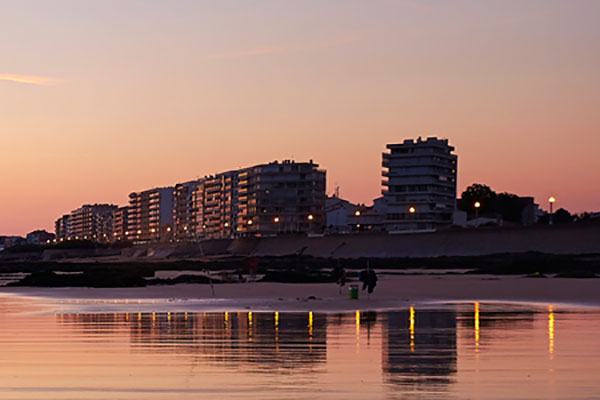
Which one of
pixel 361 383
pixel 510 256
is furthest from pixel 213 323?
pixel 510 256

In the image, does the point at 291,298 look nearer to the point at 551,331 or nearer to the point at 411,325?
the point at 411,325

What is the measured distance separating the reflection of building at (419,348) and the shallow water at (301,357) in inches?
1.2

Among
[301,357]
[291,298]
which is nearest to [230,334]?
[301,357]

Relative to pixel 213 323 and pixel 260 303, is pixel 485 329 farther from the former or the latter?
pixel 260 303

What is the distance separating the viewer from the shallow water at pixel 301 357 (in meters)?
13.7

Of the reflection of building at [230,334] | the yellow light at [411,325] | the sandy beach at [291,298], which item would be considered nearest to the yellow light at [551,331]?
the yellow light at [411,325]

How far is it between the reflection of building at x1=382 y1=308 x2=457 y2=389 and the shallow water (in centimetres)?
3

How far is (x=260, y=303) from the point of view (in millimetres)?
40406

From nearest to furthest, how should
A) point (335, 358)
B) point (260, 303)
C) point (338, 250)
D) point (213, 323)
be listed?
point (335, 358) < point (213, 323) < point (260, 303) < point (338, 250)

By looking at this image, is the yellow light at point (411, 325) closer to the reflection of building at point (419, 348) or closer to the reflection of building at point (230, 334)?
the reflection of building at point (419, 348)

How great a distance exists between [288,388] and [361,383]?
4.29ft

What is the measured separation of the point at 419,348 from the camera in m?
20.0

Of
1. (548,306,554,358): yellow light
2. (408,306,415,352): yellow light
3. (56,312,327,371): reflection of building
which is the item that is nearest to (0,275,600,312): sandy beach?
(408,306,415,352): yellow light

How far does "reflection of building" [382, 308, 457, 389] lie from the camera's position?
49.8 ft
